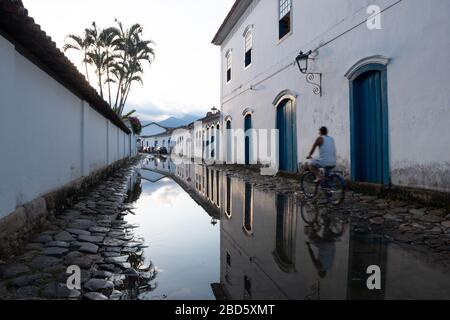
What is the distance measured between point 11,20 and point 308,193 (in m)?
6.32

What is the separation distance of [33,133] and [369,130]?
731cm

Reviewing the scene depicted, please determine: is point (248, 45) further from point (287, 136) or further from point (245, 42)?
point (287, 136)

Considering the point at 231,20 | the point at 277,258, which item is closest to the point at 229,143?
the point at 231,20

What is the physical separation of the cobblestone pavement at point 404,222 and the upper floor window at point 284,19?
7.94 m

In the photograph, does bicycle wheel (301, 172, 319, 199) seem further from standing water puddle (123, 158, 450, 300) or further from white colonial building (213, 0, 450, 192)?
white colonial building (213, 0, 450, 192)

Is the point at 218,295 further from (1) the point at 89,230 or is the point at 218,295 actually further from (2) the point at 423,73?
(2) the point at 423,73

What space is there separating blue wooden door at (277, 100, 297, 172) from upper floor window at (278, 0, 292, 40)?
2.74 meters

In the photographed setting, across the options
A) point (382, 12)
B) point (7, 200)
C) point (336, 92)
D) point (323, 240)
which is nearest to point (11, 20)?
point (7, 200)

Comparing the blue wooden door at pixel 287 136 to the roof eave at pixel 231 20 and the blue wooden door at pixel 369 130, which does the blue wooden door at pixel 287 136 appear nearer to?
the blue wooden door at pixel 369 130

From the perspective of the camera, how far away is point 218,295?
285 centimetres

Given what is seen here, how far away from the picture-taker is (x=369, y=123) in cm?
830

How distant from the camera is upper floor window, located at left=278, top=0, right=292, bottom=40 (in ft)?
41.4

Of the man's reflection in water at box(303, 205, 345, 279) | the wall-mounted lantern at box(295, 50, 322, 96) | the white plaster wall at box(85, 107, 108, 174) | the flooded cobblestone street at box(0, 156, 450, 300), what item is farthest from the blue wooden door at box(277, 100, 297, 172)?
the white plaster wall at box(85, 107, 108, 174)

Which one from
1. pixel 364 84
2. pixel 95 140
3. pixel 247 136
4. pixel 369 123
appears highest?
pixel 364 84
